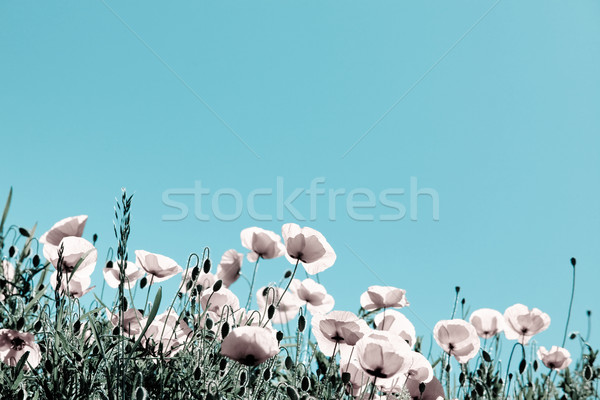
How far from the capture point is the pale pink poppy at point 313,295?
200cm

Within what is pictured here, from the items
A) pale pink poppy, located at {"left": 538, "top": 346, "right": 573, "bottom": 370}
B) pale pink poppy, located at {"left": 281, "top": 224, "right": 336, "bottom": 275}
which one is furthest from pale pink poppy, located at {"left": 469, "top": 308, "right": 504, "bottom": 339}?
pale pink poppy, located at {"left": 281, "top": 224, "right": 336, "bottom": 275}

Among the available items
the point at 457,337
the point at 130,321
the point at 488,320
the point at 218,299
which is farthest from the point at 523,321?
the point at 130,321

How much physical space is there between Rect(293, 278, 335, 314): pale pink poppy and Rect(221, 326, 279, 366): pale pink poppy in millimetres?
844

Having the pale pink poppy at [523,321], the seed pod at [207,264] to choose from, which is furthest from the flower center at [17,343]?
the pale pink poppy at [523,321]

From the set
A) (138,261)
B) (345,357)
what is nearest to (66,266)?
(138,261)

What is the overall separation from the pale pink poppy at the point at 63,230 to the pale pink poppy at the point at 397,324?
43.5 inches

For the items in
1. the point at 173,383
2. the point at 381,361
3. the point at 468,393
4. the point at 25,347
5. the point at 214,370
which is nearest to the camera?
the point at 381,361

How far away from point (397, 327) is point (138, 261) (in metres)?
0.92

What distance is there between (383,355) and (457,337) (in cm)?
62

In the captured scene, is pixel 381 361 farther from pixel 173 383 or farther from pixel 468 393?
pixel 468 393

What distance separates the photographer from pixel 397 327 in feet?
5.81

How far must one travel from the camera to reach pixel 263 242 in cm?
178

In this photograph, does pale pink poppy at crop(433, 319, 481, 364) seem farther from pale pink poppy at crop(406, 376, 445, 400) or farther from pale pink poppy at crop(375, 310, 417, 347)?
pale pink poppy at crop(406, 376, 445, 400)

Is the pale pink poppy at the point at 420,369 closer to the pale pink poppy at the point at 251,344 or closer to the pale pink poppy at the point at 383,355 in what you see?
the pale pink poppy at the point at 383,355
